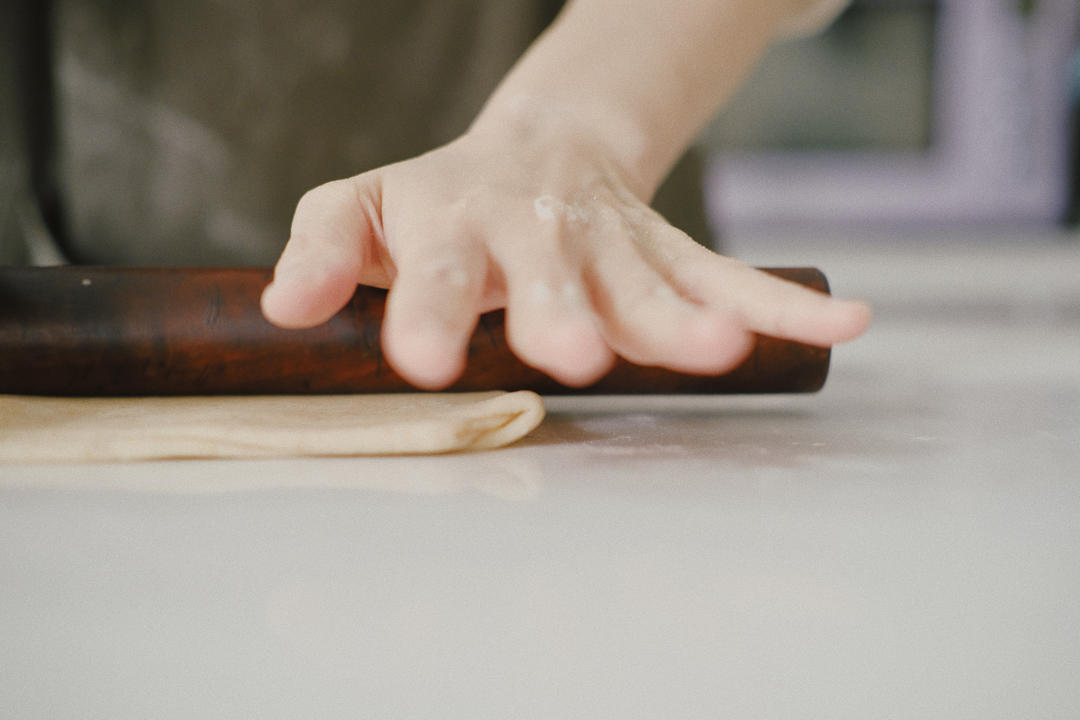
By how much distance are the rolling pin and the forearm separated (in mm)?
217

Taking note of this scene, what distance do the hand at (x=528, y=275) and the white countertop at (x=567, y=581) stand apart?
0.22 ft

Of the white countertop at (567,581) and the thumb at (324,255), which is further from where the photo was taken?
the thumb at (324,255)

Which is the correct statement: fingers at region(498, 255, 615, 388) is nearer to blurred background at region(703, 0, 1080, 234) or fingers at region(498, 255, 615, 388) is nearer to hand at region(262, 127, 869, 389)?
hand at region(262, 127, 869, 389)

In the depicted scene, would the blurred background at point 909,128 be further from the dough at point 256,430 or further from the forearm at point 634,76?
the dough at point 256,430

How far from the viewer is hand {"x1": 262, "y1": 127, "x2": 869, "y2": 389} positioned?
1.39ft

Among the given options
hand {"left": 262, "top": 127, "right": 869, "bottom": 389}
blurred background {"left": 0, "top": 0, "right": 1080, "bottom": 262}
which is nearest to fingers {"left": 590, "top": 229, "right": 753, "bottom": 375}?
hand {"left": 262, "top": 127, "right": 869, "bottom": 389}

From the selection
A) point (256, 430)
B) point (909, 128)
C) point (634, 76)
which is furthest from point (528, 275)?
point (909, 128)

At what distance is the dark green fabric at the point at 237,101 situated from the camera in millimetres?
1246

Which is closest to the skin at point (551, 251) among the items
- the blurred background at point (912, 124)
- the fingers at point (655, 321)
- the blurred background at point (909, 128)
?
the fingers at point (655, 321)

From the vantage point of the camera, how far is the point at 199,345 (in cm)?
58

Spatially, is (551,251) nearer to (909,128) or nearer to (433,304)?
(433,304)

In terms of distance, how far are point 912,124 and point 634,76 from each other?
247 cm

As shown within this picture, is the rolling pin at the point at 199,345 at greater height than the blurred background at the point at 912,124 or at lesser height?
lesser

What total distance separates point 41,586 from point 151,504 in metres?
0.10
